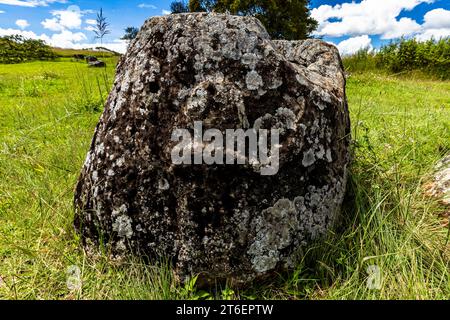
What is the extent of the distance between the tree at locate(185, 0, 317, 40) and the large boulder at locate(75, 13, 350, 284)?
2642 centimetres

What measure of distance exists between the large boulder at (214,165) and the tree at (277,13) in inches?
1040

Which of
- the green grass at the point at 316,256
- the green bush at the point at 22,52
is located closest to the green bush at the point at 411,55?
the green grass at the point at 316,256

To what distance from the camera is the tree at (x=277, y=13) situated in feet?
89.5

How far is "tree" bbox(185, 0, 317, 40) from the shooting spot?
27266 mm

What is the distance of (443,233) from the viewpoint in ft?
9.20

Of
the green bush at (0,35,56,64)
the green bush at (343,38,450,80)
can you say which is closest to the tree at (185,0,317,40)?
the green bush at (343,38,450,80)

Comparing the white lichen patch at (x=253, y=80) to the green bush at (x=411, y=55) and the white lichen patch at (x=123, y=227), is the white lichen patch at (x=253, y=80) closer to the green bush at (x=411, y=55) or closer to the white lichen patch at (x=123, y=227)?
the white lichen patch at (x=123, y=227)

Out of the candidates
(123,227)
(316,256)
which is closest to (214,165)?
(123,227)

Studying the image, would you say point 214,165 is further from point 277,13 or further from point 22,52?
point 22,52

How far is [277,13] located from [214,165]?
28034 millimetres

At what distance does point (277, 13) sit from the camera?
27.4m

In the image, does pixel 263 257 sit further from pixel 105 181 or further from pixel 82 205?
pixel 82 205

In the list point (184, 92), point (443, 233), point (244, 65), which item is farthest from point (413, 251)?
point (184, 92)

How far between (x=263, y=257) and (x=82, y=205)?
4.81 feet
